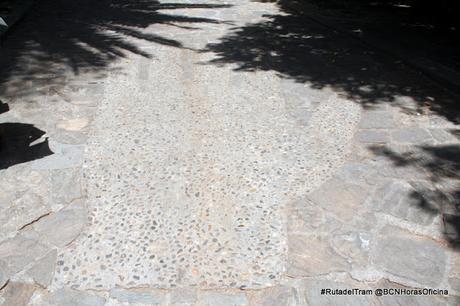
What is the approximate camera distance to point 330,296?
108 inches

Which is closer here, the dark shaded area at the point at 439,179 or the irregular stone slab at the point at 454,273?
the irregular stone slab at the point at 454,273

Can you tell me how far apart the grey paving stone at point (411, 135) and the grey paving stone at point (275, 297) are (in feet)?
8.70

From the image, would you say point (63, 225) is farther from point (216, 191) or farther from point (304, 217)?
point (304, 217)

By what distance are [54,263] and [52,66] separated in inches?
184

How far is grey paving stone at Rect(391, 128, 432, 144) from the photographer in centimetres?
472

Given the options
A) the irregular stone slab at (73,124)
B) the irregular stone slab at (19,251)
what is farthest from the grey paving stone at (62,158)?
the irregular stone slab at (19,251)

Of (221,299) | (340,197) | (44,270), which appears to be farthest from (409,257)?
(44,270)

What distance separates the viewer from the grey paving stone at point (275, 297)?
271 cm

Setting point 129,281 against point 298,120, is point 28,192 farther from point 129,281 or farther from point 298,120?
point 298,120

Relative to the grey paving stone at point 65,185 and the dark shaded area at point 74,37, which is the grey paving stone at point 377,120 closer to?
the grey paving stone at point 65,185

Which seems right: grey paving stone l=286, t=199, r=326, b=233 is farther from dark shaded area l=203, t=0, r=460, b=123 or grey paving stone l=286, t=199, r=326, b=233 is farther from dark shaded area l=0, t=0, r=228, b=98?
dark shaded area l=0, t=0, r=228, b=98

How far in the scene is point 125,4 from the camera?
1219 centimetres

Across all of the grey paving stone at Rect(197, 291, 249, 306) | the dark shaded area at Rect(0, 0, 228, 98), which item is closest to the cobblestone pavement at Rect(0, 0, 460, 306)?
the grey paving stone at Rect(197, 291, 249, 306)

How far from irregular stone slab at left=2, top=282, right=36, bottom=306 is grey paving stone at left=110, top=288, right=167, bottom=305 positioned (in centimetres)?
54
